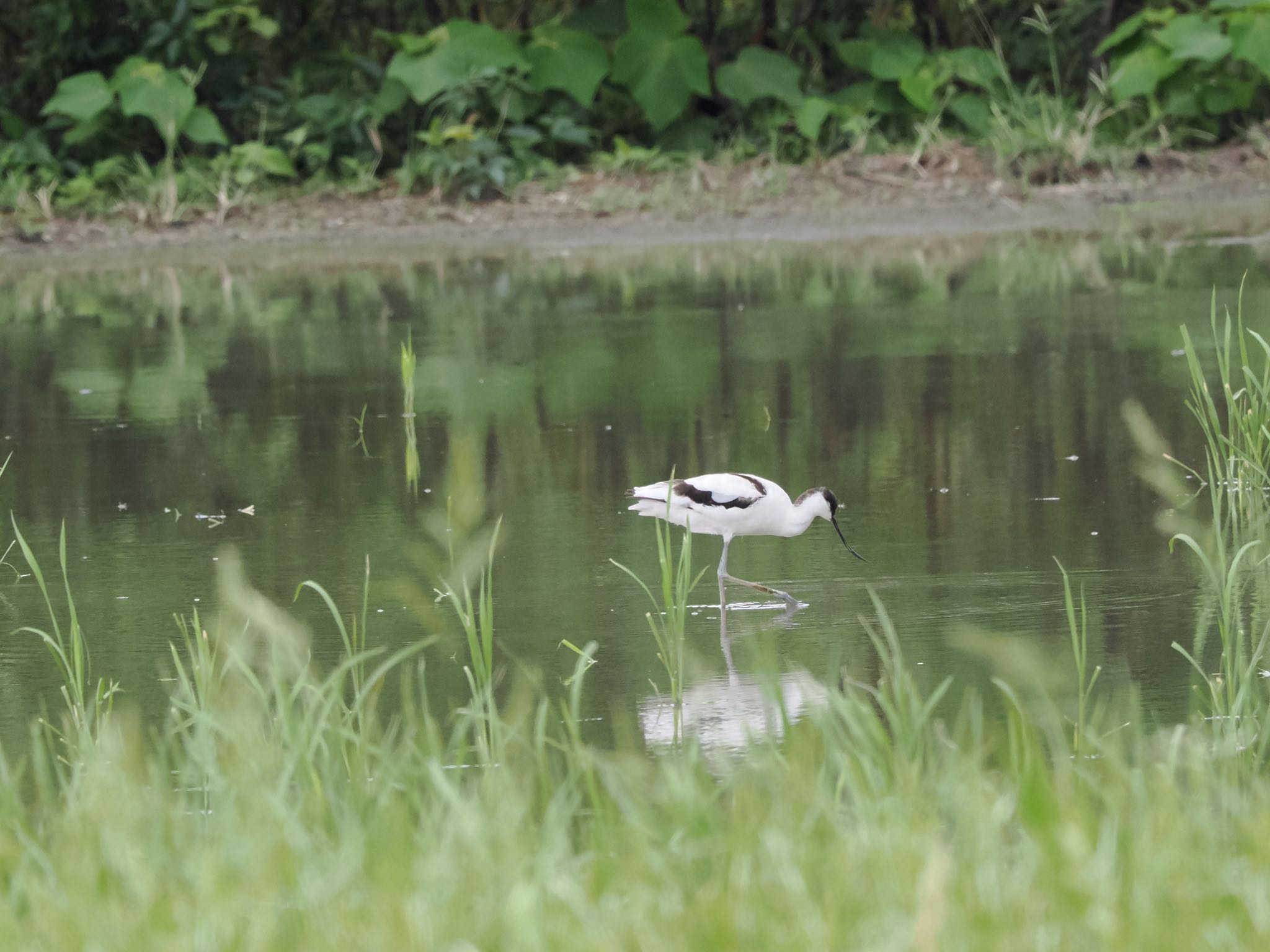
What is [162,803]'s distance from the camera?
10.6ft

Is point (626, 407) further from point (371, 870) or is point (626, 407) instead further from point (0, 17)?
point (0, 17)

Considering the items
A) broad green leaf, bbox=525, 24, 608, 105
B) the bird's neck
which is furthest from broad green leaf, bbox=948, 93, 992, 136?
the bird's neck

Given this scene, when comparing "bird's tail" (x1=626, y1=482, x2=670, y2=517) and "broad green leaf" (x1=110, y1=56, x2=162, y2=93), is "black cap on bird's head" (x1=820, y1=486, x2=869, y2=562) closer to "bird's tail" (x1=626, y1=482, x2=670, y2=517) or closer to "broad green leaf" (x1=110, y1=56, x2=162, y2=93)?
"bird's tail" (x1=626, y1=482, x2=670, y2=517)

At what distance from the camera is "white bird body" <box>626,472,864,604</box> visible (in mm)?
5648

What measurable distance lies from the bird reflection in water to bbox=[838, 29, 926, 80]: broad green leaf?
12.6m

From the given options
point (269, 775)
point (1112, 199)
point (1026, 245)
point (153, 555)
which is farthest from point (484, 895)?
point (1112, 199)

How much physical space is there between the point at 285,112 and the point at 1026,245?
671 cm

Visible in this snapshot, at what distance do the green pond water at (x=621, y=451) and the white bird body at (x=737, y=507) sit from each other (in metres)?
0.17

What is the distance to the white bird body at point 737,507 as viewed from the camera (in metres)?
5.65

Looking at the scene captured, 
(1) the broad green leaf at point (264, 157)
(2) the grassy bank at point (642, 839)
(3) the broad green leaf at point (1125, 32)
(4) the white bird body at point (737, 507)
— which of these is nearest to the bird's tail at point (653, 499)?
(4) the white bird body at point (737, 507)

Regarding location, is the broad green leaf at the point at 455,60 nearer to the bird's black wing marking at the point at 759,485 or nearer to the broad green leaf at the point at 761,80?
the broad green leaf at the point at 761,80

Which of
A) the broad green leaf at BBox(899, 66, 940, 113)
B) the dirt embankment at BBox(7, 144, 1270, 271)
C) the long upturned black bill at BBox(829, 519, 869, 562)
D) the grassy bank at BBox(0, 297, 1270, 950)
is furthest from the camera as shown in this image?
the broad green leaf at BBox(899, 66, 940, 113)

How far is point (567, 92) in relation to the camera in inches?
673

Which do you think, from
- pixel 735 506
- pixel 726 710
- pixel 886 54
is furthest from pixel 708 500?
pixel 886 54
